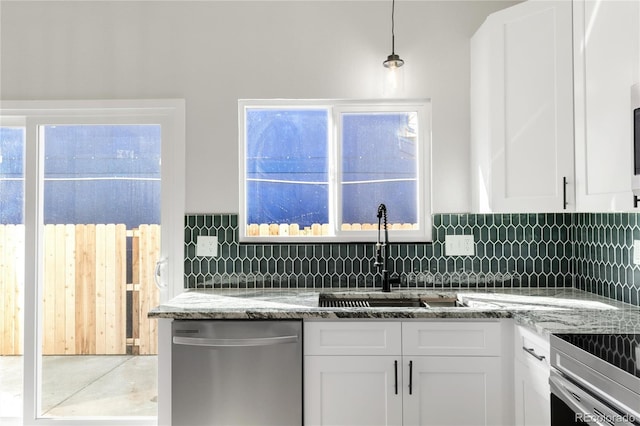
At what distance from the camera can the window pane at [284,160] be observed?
2762 millimetres

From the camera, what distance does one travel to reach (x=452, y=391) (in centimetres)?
201

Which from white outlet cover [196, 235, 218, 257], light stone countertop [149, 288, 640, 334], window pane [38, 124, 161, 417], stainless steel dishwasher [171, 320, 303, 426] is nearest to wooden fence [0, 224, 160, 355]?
window pane [38, 124, 161, 417]

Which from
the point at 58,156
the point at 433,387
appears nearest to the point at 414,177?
the point at 433,387

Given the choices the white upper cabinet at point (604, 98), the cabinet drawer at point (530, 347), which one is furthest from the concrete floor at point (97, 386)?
the white upper cabinet at point (604, 98)

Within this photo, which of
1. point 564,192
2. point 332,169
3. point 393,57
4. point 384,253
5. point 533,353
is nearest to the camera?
point 533,353

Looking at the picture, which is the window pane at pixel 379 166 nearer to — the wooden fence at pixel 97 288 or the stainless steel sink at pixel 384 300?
the stainless steel sink at pixel 384 300

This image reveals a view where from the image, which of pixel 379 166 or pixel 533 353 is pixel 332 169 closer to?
pixel 379 166

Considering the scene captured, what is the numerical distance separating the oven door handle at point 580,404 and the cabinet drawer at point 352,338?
66cm

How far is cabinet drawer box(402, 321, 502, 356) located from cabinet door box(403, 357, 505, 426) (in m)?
0.03

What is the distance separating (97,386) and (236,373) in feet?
3.82

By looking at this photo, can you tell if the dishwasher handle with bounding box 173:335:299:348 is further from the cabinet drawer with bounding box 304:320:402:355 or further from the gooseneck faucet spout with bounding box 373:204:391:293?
the gooseneck faucet spout with bounding box 373:204:391:293

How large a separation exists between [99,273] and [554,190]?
8.19 feet

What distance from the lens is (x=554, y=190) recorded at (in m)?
2.16

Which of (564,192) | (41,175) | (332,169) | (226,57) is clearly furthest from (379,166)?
(41,175)
